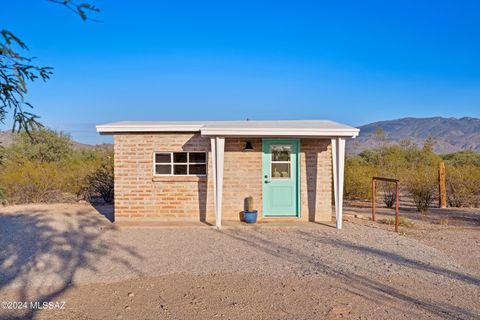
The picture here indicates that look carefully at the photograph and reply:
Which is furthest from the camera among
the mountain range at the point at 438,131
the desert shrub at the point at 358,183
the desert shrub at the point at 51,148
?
the mountain range at the point at 438,131

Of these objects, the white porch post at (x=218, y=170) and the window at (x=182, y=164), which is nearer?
the white porch post at (x=218, y=170)

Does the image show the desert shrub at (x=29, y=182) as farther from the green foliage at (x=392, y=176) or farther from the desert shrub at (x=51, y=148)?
the green foliage at (x=392, y=176)

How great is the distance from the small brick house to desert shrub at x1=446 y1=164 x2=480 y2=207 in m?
7.16

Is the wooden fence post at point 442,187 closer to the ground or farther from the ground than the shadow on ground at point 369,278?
farther from the ground

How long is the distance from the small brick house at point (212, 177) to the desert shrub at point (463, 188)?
7.16 m

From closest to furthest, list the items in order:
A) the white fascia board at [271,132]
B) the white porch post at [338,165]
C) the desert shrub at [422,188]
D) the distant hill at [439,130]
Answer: the white fascia board at [271,132], the white porch post at [338,165], the desert shrub at [422,188], the distant hill at [439,130]

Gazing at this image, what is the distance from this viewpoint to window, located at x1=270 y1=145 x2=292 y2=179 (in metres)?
10.6

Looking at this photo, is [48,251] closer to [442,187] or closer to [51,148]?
[442,187]

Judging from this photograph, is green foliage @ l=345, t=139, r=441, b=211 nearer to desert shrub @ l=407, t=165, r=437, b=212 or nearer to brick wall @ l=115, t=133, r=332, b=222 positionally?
desert shrub @ l=407, t=165, r=437, b=212

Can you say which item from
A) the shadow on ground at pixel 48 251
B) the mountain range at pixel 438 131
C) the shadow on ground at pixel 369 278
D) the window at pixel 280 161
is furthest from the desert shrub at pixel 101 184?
the mountain range at pixel 438 131

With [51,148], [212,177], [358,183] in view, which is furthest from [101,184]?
[51,148]

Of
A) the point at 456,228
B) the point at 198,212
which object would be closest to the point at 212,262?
the point at 198,212

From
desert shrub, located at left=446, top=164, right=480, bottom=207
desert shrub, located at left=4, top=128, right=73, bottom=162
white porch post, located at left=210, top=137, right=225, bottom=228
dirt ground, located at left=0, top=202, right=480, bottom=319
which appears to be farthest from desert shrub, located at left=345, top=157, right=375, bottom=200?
desert shrub, located at left=4, top=128, right=73, bottom=162

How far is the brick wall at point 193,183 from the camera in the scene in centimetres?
1050
